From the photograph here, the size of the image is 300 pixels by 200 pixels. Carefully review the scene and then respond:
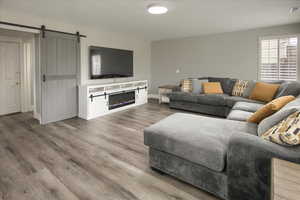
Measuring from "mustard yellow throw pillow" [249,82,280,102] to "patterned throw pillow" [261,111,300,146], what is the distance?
293 centimetres

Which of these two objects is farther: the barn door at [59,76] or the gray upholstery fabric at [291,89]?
the barn door at [59,76]

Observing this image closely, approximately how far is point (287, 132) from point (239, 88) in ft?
12.3

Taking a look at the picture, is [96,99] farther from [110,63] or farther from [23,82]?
[23,82]

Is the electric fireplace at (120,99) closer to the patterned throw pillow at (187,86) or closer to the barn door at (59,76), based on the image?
the barn door at (59,76)

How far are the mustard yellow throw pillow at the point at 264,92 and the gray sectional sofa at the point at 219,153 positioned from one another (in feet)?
7.33

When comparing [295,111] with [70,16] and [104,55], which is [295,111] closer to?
[70,16]

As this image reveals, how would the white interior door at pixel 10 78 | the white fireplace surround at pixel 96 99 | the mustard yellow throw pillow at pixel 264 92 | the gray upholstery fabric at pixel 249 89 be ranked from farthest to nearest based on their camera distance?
the white interior door at pixel 10 78 → the gray upholstery fabric at pixel 249 89 → the white fireplace surround at pixel 96 99 → the mustard yellow throw pillow at pixel 264 92

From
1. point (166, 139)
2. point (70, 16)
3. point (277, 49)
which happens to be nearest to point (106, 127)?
point (166, 139)

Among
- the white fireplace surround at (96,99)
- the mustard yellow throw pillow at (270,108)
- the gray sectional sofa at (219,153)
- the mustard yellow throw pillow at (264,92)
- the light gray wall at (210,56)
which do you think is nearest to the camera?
the gray sectional sofa at (219,153)

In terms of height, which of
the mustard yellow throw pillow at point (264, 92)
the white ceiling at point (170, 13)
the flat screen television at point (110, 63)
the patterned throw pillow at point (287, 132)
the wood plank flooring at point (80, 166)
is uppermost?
the white ceiling at point (170, 13)

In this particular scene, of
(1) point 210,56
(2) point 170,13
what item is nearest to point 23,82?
(2) point 170,13

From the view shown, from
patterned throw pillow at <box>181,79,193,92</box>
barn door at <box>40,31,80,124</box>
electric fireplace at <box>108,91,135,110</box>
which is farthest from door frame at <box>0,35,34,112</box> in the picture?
patterned throw pillow at <box>181,79,193,92</box>

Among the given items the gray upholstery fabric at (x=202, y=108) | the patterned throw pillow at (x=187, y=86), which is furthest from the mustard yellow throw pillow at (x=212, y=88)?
the gray upholstery fabric at (x=202, y=108)

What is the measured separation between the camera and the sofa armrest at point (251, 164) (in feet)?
4.46
